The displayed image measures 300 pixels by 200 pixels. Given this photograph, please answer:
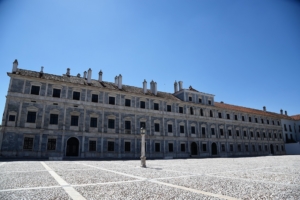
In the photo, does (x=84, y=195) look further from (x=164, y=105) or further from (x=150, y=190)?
(x=164, y=105)

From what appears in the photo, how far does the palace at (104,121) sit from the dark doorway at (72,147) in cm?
12

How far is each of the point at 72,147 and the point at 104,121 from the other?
17.9 ft

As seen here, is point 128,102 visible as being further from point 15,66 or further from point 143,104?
point 15,66

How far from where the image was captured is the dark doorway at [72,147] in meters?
25.0

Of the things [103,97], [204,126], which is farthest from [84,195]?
[204,126]

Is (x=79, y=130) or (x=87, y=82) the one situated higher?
(x=87, y=82)

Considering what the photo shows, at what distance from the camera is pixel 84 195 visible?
5.54 m

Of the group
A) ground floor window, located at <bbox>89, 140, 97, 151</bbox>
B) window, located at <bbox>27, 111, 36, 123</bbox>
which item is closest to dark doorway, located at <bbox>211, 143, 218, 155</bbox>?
ground floor window, located at <bbox>89, 140, 97, 151</bbox>

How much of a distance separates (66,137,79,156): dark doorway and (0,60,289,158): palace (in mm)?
124

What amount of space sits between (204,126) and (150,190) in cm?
3306

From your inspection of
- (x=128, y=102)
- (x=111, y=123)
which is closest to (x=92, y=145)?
(x=111, y=123)

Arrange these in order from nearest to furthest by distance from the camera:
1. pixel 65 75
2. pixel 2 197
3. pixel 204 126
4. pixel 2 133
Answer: pixel 2 197 < pixel 2 133 < pixel 65 75 < pixel 204 126

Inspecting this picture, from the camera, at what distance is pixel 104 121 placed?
2775cm

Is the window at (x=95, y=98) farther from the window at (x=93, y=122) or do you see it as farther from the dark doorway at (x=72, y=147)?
the dark doorway at (x=72, y=147)
